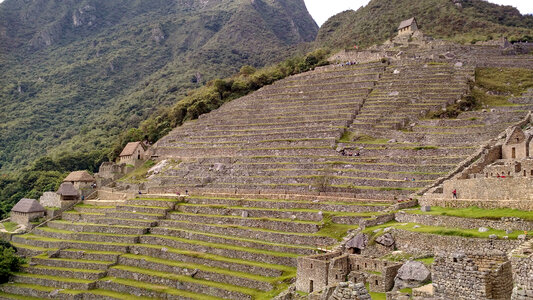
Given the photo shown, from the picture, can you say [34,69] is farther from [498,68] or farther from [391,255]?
[391,255]

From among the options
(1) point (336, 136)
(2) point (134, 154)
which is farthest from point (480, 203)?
(2) point (134, 154)

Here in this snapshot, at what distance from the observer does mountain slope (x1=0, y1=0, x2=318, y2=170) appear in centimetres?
8281

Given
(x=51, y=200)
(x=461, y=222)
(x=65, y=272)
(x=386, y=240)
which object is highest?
(x=51, y=200)

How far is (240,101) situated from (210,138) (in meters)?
9.88

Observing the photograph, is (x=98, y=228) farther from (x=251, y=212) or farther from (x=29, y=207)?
(x=251, y=212)

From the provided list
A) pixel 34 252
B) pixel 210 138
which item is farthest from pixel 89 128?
pixel 34 252

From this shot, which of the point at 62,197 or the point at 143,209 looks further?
the point at 62,197

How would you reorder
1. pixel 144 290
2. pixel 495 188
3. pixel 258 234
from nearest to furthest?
1. pixel 495 188
2. pixel 144 290
3. pixel 258 234

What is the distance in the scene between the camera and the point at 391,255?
20.3 m

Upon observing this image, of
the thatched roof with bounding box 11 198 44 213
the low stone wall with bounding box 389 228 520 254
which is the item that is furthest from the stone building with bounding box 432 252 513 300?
the thatched roof with bounding box 11 198 44 213

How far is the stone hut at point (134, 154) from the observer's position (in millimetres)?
49331

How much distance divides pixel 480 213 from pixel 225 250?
44.3ft

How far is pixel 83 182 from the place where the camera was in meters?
46.0

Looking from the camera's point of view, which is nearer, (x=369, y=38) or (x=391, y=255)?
(x=391, y=255)
